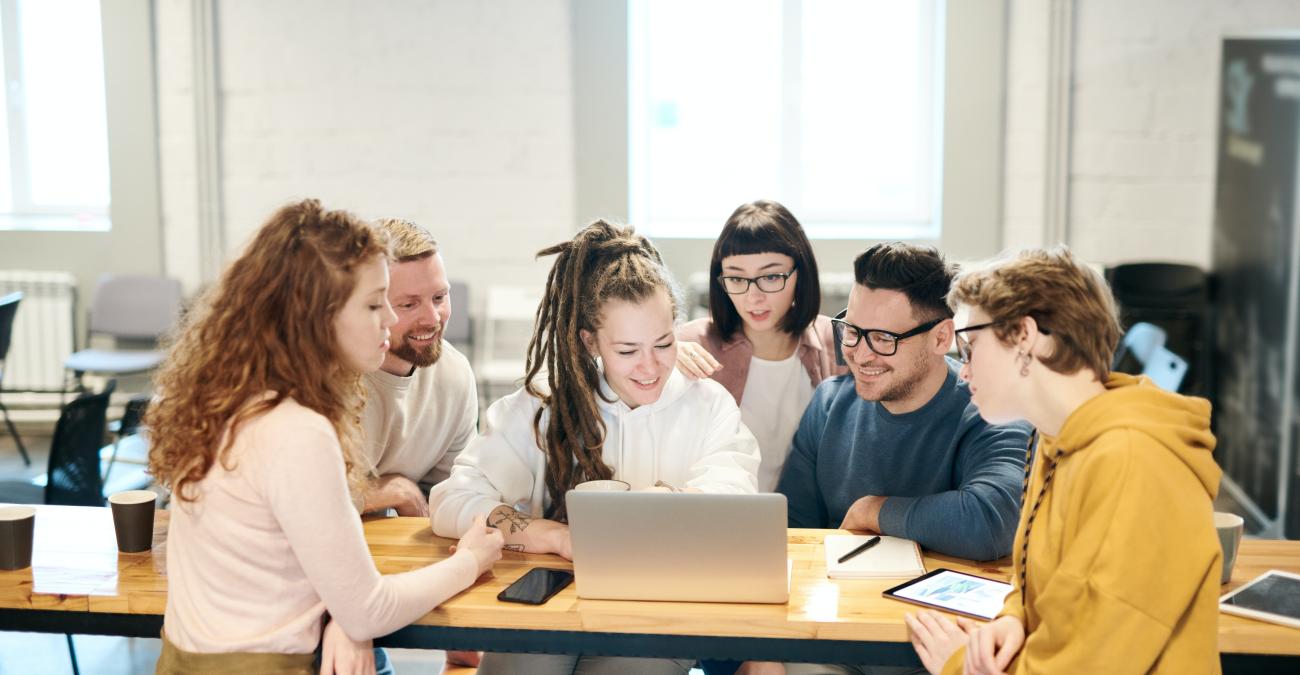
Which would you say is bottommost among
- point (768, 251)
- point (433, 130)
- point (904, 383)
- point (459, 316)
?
point (459, 316)

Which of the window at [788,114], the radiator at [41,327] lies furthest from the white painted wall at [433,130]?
the radiator at [41,327]

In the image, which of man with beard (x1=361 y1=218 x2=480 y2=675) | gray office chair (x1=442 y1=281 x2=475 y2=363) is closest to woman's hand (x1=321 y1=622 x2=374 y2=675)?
man with beard (x1=361 y1=218 x2=480 y2=675)

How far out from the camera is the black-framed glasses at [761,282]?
279 cm

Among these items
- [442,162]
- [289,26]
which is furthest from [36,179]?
[442,162]

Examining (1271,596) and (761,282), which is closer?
(1271,596)

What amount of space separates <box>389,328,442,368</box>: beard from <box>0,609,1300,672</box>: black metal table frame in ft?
2.57

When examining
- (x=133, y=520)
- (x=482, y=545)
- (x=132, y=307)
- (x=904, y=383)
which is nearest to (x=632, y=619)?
(x=482, y=545)

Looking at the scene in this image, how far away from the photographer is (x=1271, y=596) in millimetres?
1794

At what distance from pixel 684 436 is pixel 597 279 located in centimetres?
33

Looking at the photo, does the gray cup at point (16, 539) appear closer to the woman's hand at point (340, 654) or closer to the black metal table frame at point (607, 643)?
the black metal table frame at point (607, 643)

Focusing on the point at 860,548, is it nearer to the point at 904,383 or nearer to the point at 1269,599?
the point at 904,383

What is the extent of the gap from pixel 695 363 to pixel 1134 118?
3.60 metres

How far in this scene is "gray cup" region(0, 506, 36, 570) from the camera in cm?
197

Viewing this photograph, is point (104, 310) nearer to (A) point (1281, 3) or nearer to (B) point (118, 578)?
(B) point (118, 578)
